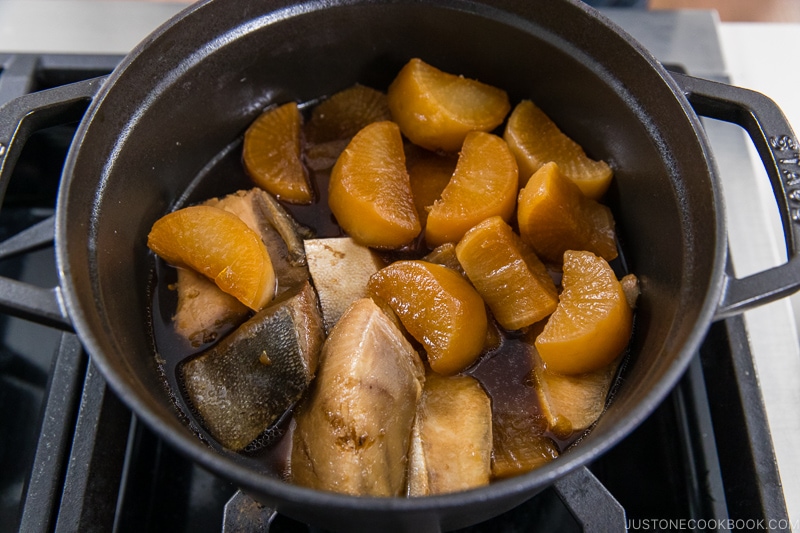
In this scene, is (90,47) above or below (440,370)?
above

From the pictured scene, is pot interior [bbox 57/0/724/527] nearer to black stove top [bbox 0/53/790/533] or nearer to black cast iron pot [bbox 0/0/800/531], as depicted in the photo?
black cast iron pot [bbox 0/0/800/531]

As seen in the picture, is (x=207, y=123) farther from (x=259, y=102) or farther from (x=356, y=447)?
(x=356, y=447)

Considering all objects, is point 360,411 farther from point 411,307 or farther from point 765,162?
point 765,162

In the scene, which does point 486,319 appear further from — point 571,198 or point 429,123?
point 429,123

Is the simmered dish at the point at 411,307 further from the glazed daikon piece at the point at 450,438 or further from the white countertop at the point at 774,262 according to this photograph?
the white countertop at the point at 774,262

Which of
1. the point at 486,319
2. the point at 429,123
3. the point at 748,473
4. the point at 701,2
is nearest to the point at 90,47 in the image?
the point at 429,123

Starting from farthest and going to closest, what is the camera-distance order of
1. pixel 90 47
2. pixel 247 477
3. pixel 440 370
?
pixel 90 47, pixel 440 370, pixel 247 477

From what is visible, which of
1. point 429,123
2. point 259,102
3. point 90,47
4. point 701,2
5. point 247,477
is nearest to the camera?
A: point 247,477

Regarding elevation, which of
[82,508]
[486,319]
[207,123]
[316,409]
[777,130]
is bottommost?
[82,508]

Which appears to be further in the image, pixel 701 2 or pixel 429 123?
pixel 701 2
